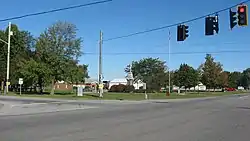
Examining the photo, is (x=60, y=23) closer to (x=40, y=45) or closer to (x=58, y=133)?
(x=40, y=45)

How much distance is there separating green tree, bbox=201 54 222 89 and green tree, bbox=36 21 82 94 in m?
49.2

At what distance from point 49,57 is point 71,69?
4.07 m

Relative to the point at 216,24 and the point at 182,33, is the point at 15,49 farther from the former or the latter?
the point at 216,24

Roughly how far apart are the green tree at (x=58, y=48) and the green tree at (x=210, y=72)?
162ft

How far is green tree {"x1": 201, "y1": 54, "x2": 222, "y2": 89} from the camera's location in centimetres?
9881

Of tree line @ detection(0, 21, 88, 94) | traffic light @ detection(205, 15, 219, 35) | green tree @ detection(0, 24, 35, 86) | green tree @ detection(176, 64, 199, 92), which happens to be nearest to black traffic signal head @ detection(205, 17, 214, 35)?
traffic light @ detection(205, 15, 219, 35)

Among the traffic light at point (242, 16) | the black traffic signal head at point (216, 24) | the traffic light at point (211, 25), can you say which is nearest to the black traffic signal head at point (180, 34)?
the traffic light at point (211, 25)

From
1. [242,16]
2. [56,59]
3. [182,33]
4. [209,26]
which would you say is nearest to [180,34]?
[182,33]

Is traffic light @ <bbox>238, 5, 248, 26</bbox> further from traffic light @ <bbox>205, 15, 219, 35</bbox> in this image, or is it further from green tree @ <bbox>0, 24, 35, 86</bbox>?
green tree @ <bbox>0, 24, 35, 86</bbox>

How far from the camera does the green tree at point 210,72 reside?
98.8 metres

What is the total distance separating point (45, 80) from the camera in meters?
59.6

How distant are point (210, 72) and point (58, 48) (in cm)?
5227

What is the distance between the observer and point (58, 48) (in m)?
59.4

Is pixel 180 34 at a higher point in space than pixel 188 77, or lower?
higher
